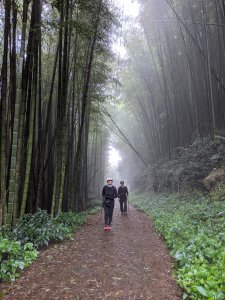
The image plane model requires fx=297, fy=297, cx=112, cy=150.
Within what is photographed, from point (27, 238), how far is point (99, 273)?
1.26 metres

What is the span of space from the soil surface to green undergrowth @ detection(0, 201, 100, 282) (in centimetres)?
11

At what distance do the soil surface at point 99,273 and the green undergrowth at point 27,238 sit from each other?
0.11 meters

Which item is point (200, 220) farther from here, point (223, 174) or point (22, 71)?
point (22, 71)

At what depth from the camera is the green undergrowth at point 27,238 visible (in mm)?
2999

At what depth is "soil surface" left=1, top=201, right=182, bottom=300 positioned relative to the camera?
267cm

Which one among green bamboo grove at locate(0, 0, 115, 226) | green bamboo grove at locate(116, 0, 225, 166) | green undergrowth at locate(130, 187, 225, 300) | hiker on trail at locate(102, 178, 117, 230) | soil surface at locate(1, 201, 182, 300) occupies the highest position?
green bamboo grove at locate(116, 0, 225, 166)

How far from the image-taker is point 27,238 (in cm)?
393

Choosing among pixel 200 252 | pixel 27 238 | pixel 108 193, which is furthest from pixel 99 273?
pixel 108 193

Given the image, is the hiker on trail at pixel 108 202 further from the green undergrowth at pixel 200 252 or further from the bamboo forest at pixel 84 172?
the green undergrowth at pixel 200 252

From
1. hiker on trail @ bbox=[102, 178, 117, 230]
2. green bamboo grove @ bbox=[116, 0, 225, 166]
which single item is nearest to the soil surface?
hiker on trail @ bbox=[102, 178, 117, 230]

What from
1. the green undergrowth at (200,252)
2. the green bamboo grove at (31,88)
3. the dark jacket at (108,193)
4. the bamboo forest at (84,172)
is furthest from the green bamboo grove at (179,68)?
the dark jacket at (108,193)

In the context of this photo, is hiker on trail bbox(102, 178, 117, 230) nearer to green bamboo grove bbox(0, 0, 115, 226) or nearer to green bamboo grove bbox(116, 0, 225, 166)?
green bamboo grove bbox(0, 0, 115, 226)

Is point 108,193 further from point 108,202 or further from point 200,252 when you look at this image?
point 200,252

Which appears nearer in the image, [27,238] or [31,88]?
[27,238]
